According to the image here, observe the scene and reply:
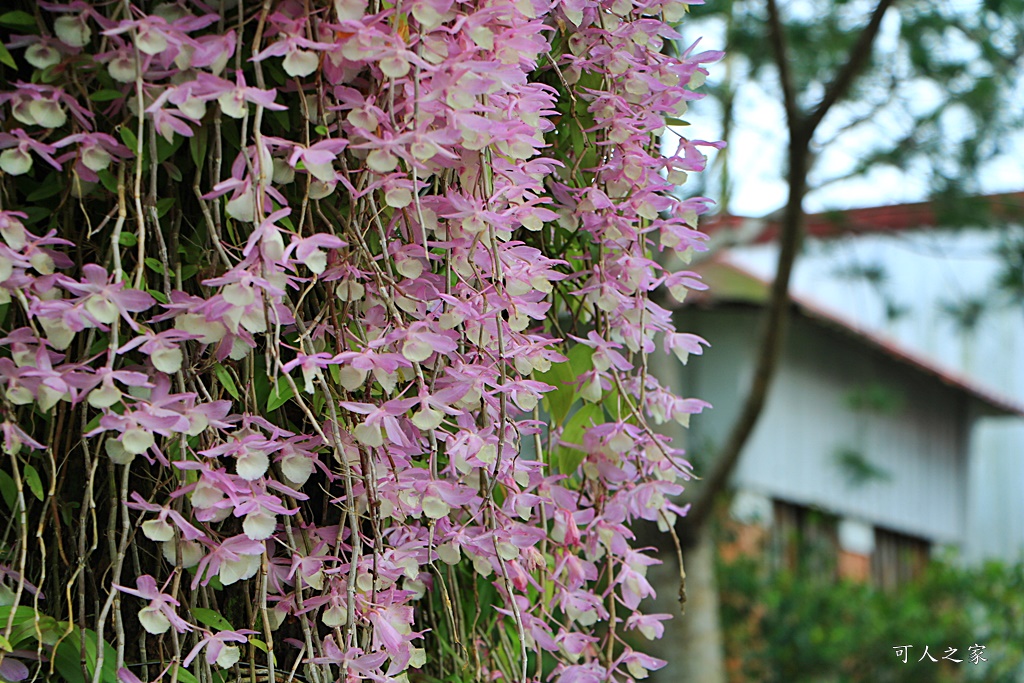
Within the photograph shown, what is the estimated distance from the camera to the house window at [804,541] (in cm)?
645

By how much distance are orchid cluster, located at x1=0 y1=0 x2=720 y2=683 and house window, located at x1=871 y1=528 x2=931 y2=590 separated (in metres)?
8.23

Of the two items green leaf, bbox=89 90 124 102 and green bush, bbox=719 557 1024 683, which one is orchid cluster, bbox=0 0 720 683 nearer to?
green leaf, bbox=89 90 124 102

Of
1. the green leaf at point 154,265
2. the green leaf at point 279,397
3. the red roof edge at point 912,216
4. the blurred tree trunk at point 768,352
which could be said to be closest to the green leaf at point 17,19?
the green leaf at point 154,265

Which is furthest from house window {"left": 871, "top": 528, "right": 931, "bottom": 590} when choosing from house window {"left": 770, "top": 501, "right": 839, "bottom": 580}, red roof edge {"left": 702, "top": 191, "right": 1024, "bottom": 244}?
red roof edge {"left": 702, "top": 191, "right": 1024, "bottom": 244}

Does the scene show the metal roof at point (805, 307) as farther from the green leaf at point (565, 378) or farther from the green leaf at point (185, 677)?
the green leaf at point (185, 677)

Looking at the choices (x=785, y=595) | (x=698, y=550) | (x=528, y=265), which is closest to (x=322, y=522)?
(x=528, y=265)

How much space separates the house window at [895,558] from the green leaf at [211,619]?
8300 mm

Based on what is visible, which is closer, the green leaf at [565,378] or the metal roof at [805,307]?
the green leaf at [565,378]

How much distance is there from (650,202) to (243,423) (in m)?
0.39

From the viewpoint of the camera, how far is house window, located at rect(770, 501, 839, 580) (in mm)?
6453

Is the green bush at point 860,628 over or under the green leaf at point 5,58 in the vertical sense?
under

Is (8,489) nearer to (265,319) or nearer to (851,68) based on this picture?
(265,319)

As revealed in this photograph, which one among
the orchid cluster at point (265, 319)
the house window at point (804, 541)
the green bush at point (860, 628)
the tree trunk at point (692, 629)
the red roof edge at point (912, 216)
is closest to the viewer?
the orchid cluster at point (265, 319)

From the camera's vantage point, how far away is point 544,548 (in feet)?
3.02
